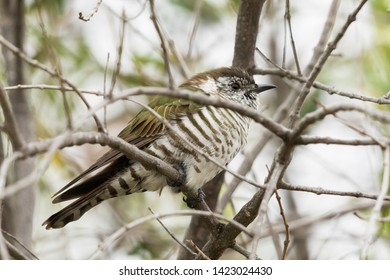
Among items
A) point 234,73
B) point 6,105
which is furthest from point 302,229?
point 6,105

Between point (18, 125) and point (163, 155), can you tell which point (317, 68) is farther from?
point (18, 125)

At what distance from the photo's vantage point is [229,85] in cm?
554

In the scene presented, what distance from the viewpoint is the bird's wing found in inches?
183

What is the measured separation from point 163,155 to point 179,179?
0.85 feet

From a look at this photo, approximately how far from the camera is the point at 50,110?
7.18 m

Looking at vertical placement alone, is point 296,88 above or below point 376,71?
below

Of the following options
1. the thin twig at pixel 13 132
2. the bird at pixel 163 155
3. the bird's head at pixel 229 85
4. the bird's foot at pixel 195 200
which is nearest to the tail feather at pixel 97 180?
the bird at pixel 163 155

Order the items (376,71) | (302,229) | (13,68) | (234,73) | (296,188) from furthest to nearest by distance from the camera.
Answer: (302,229) < (376,71) < (234,73) < (13,68) < (296,188)

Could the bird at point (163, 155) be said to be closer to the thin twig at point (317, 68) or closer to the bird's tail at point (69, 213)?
the bird's tail at point (69, 213)

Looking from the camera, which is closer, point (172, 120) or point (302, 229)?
point (172, 120)
